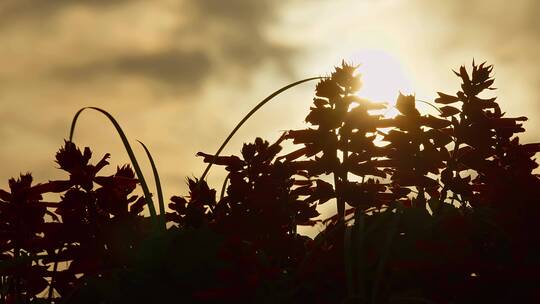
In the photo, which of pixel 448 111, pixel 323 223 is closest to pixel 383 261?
pixel 323 223

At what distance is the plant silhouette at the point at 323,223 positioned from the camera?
9.91 ft

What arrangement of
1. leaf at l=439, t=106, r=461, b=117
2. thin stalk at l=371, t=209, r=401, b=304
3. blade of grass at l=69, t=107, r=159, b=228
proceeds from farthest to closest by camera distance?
leaf at l=439, t=106, r=461, b=117 → blade of grass at l=69, t=107, r=159, b=228 → thin stalk at l=371, t=209, r=401, b=304

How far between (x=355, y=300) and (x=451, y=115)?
1787 mm

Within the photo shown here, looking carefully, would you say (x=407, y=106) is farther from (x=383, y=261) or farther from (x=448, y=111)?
(x=383, y=261)

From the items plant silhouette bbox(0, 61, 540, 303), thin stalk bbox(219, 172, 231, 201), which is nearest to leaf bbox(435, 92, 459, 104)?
plant silhouette bbox(0, 61, 540, 303)

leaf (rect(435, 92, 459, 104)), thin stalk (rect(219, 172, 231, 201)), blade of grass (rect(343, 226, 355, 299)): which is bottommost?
blade of grass (rect(343, 226, 355, 299))

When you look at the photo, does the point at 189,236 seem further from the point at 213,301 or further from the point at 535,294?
the point at 535,294

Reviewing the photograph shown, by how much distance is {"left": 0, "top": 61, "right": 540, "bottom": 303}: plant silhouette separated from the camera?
9.91ft

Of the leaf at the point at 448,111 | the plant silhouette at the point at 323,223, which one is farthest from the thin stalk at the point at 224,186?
the leaf at the point at 448,111

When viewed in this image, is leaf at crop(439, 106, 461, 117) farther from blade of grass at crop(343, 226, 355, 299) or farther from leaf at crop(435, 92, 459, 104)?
blade of grass at crop(343, 226, 355, 299)

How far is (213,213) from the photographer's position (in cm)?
405

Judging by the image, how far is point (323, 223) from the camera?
159 inches

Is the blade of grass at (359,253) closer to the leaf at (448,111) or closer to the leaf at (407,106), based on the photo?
the leaf at (407,106)

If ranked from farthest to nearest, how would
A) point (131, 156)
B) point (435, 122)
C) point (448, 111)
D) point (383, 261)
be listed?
point (448, 111) → point (435, 122) → point (131, 156) → point (383, 261)
